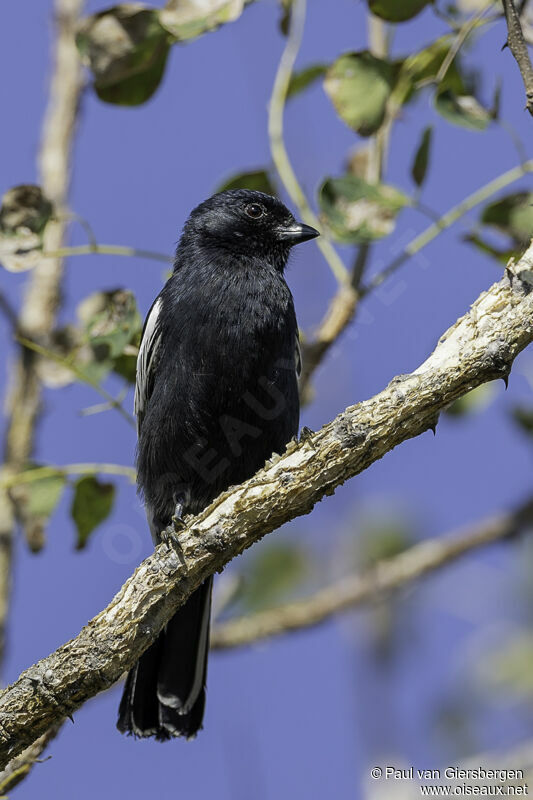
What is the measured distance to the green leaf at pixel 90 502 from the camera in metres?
4.31

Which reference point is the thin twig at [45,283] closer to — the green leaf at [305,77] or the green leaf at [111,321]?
the green leaf at [111,321]

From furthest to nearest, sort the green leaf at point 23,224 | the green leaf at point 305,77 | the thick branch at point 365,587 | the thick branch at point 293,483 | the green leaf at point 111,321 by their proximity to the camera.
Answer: the thick branch at point 365,587 → the green leaf at point 305,77 → the green leaf at point 23,224 → the green leaf at point 111,321 → the thick branch at point 293,483

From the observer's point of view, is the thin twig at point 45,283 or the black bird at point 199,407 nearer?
the black bird at point 199,407

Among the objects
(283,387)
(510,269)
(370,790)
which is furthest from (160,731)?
(510,269)

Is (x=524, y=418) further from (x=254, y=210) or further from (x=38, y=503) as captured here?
(x=38, y=503)

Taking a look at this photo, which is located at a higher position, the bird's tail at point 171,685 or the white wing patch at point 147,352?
the white wing patch at point 147,352

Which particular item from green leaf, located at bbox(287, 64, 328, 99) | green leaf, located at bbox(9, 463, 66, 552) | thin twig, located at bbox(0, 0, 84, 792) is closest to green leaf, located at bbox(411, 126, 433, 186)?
green leaf, located at bbox(287, 64, 328, 99)

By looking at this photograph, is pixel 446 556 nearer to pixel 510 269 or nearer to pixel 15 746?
pixel 510 269

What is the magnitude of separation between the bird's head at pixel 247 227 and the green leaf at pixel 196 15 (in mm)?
1148

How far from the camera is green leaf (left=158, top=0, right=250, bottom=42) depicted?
13.4ft

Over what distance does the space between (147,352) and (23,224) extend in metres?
0.86

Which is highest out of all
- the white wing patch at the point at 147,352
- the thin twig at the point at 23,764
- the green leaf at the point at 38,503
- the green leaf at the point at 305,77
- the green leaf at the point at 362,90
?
the green leaf at the point at 305,77

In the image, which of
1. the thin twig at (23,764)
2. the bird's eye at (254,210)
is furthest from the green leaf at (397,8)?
the thin twig at (23,764)

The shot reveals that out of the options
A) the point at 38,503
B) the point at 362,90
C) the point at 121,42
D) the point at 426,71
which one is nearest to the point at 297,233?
the point at 362,90
